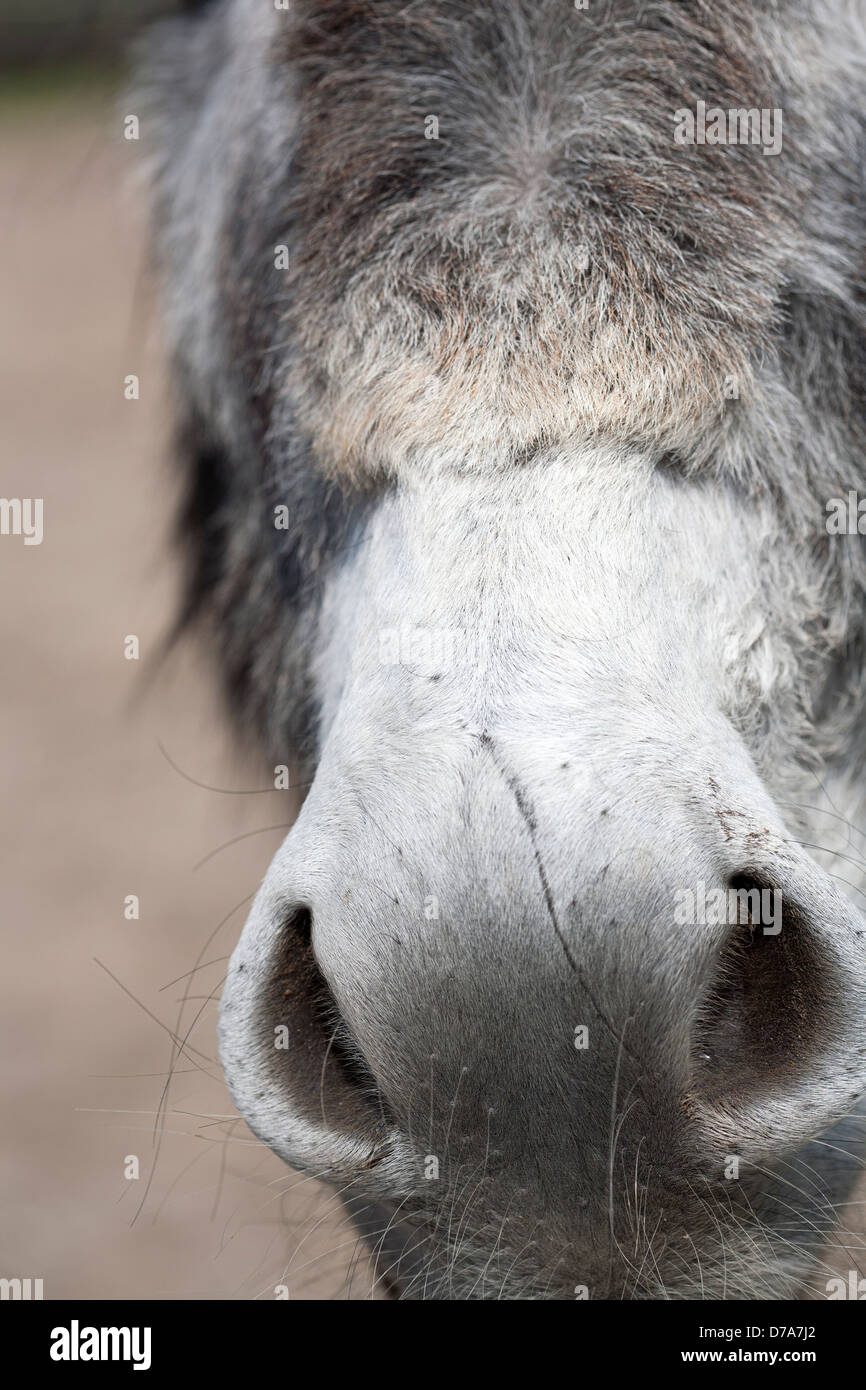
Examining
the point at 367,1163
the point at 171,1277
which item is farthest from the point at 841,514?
the point at 171,1277

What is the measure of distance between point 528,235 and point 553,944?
81 centimetres

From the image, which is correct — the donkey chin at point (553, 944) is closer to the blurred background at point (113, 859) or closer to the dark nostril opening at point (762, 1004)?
the dark nostril opening at point (762, 1004)

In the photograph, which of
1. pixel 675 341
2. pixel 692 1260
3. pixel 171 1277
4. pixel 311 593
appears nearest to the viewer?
pixel 692 1260

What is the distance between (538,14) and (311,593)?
0.79 meters

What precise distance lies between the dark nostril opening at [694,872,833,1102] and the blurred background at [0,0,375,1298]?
1.96ft

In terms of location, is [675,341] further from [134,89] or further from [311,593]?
[134,89]

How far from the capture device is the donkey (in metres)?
1.18

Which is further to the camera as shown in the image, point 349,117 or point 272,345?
point 272,345

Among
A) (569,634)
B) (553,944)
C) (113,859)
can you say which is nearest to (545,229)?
(569,634)

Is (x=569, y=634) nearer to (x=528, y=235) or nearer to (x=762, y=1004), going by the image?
(x=762, y=1004)

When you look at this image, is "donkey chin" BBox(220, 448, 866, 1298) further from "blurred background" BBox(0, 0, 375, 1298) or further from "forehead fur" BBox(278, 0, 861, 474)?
"blurred background" BBox(0, 0, 375, 1298)

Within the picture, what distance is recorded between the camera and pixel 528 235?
1484 mm

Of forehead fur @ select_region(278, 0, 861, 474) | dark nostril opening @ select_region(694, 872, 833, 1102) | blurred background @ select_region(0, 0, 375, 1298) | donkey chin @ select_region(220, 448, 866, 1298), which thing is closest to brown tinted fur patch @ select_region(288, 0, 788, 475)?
forehead fur @ select_region(278, 0, 861, 474)

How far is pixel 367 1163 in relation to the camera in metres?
1.28
